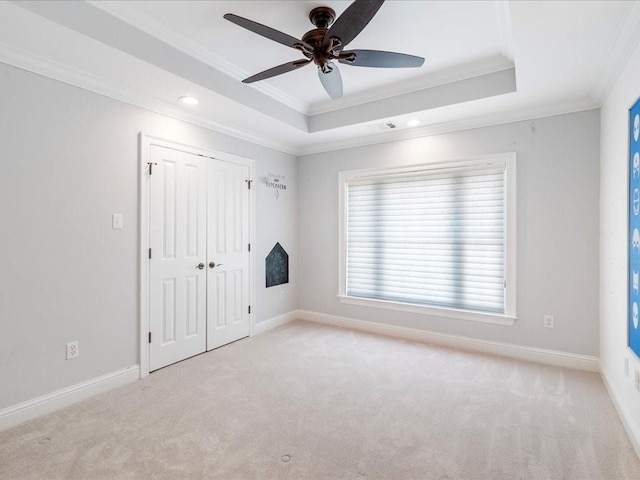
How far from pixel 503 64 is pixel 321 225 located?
2733 millimetres

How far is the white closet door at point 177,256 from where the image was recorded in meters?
3.17

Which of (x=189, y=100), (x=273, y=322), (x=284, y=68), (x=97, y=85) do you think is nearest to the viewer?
(x=284, y=68)

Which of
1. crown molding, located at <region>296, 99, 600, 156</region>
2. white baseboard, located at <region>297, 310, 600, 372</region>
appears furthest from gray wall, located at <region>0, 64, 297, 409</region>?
white baseboard, located at <region>297, 310, 600, 372</region>

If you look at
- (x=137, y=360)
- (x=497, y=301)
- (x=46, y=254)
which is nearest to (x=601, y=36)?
(x=497, y=301)

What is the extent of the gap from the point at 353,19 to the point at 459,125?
2.35m

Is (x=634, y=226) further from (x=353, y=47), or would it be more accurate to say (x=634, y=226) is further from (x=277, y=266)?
(x=277, y=266)

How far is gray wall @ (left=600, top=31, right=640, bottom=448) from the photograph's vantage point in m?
2.15

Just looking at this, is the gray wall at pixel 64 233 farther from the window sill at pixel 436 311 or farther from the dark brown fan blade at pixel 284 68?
the window sill at pixel 436 311

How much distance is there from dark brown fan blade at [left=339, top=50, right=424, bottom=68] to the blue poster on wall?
1.36 m

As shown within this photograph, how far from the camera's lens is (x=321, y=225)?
4.77 meters

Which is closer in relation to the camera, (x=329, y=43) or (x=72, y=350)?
(x=329, y=43)

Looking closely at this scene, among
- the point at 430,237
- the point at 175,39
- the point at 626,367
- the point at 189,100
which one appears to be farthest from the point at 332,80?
the point at 626,367

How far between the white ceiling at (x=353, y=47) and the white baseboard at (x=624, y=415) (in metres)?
2.30

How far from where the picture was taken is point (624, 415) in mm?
2230
